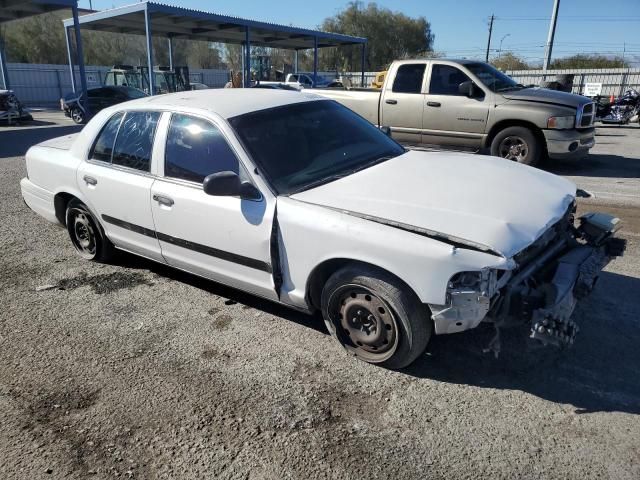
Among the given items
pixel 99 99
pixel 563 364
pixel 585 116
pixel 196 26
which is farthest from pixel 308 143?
pixel 196 26

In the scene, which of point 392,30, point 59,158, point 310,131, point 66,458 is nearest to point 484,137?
point 310,131

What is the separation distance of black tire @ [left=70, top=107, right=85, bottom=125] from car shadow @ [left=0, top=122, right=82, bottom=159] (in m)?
1.40

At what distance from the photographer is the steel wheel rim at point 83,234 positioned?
477 centimetres

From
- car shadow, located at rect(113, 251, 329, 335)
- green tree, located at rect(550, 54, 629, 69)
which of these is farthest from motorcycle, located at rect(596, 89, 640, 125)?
green tree, located at rect(550, 54, 629, 69)

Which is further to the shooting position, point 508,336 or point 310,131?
point 310,131

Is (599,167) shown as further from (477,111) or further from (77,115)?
(77,115)

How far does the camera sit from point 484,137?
8703 mm

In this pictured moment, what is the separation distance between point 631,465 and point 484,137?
7114 mm

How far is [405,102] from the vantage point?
925cm

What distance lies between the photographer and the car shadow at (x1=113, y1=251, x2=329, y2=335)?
3.81 metres

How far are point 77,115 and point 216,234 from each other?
19774mm

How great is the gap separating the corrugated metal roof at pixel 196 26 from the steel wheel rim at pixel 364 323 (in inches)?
700

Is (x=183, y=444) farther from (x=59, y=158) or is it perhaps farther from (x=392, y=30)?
(x=392, y=30)

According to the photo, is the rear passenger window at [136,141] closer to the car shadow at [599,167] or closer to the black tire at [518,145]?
the black tire at [518,145]
